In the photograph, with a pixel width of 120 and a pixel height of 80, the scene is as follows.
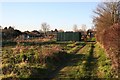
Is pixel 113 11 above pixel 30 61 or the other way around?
above

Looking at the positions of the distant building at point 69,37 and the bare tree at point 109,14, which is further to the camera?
the distant building at point 69,37

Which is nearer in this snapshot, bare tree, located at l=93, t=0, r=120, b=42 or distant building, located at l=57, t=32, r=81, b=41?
bare tree, located at l=93, t=0, r=120, b=42

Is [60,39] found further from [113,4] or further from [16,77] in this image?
[16,77]

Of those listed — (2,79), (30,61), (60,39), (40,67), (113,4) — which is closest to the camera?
(2,79)

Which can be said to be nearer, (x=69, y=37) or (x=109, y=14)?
(x=109, y=14)

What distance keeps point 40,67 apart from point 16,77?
10.1ft

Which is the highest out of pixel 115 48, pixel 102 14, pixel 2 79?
pixel 102 14

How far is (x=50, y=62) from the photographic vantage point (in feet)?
60.9

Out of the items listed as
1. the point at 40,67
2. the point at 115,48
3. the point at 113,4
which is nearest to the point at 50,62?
the point at 40,67

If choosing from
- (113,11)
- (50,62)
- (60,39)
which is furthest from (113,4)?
(50,62)

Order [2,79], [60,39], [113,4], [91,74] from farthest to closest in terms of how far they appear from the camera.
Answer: [60,39] < [113,4] < [91,74] < [2,79]

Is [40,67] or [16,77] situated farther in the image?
[40,67]

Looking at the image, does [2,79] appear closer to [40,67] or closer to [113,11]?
[40,67]

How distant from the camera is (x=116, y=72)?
524 inches
